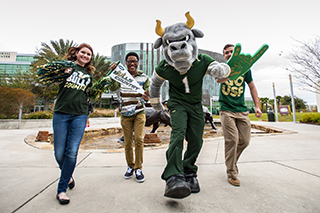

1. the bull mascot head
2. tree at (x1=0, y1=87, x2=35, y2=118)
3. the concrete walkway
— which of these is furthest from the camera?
tree at (x1=0, y1=87, x2=35, y2=118)

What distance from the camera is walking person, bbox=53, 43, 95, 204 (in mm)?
1680

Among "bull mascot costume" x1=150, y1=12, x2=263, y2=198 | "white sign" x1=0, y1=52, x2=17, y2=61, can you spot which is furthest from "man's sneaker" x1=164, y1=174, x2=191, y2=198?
"white sign" x1=0, y1=52, x2=17, y2=61

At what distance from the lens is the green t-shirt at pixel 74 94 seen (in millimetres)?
1764

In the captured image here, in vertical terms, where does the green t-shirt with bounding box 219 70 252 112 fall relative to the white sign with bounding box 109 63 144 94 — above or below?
below

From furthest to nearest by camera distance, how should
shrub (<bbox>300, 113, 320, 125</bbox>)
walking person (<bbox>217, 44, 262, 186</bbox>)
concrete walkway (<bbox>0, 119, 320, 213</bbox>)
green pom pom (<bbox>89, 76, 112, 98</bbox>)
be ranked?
shrub (<bbox>300, 113, 320, 125</bbox>), walking person (<bbox>217, 44, 262, 186</bbox>), green pom pom (<bbox>89, 76, 112, 98</bbox>), concrete walkway (<bbox>0, 119, 320, 213</bbox>)

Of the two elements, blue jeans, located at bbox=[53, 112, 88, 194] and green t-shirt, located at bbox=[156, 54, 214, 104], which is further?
green t-shirt, located at bbox=[156, 54, 214, 104]

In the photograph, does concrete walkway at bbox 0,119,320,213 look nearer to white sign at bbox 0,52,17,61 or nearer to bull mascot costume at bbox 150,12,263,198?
bull mascot costume at bbox 150,12,263,198

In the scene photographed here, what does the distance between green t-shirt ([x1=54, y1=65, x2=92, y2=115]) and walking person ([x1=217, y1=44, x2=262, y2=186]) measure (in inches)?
68.9

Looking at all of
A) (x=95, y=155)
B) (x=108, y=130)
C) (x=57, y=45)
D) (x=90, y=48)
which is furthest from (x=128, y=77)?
(x=57, y=45)

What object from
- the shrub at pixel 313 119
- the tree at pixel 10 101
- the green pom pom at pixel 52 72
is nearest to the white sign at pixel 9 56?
the tree at pixel 10 101

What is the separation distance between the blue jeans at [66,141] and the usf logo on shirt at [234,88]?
1915mm

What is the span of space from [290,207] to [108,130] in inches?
305

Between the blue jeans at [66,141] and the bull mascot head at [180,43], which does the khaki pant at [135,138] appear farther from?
the bull mascot head at [180,43]

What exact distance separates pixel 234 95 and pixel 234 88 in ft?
0.33
